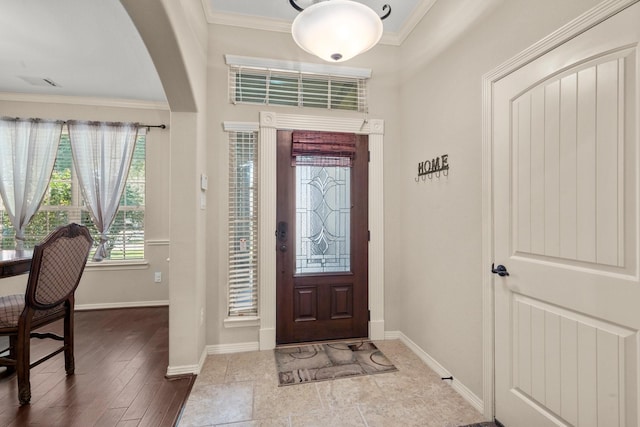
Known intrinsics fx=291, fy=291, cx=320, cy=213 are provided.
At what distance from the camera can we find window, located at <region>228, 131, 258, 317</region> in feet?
9.21

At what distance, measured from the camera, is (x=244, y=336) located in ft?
9.22

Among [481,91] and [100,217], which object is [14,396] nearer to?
[100,217]

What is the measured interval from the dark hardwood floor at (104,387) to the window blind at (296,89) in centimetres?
251

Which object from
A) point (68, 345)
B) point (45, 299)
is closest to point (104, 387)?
point (68, 345)

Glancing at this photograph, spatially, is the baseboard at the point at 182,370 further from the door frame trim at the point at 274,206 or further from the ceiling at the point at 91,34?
the ceiling at the point at 91,34

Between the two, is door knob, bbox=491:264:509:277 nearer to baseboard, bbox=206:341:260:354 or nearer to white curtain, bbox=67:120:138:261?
baseboard, bbox=206:341:260:354

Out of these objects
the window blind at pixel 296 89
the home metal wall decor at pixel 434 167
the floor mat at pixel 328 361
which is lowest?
the floor mat at pixel 328 361

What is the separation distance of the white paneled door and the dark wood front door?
1368 millimetres

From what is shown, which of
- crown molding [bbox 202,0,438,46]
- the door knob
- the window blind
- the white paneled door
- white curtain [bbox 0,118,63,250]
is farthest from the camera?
white curtain [bbox 0,118,63,250]

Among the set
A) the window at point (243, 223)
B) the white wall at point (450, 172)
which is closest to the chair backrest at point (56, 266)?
the window at point (243, 223)

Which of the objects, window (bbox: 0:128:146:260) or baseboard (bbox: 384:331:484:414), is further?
window (bbox: 0:128:146:260)

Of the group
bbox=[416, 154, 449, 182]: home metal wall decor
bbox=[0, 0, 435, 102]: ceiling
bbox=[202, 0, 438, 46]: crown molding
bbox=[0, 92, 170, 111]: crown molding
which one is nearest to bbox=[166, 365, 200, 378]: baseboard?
bbox=[416, 154, 449, 182]: home metal wall decor

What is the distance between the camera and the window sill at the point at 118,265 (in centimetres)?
402

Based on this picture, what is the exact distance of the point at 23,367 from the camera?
196 cm
